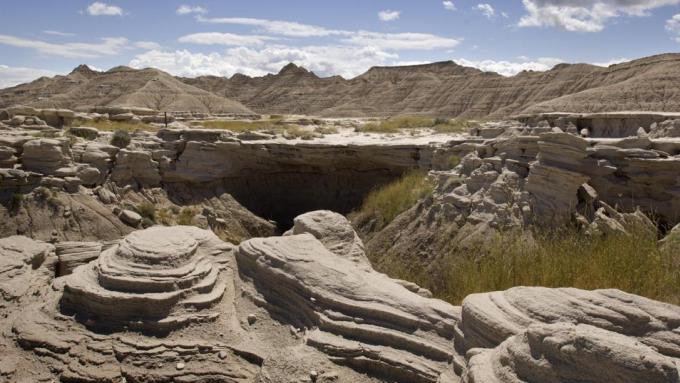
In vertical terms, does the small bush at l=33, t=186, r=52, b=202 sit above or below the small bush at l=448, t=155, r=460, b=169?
below

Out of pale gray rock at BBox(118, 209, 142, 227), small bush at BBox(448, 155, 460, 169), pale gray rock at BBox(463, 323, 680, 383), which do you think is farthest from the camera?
pale gray rock at BBox(118, 209, 142, 227)

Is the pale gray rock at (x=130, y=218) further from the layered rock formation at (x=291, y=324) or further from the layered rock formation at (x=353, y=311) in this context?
the layered rock formation at (x=353, y=311)

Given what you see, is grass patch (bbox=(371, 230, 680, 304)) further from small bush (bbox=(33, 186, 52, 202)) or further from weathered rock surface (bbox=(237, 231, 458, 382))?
small bush (bbox=(33, 186, 52, 202))

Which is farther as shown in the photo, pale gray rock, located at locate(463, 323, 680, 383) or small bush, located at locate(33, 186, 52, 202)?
small bush, located at locate(33, 186, 52, 202)

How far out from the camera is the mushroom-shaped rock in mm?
5004

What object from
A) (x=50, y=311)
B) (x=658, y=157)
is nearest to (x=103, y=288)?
(x=50, y=311)

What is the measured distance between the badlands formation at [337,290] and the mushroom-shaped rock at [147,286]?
19 mm

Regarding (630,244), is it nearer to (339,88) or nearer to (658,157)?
(658,157)

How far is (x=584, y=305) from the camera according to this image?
3477mm

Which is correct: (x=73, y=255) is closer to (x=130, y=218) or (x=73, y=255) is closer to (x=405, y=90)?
(x=130, y=218)

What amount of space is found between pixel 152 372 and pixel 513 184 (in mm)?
7694

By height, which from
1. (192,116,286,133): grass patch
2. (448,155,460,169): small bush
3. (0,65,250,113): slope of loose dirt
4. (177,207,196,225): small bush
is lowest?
(177,207,196,225): small bush

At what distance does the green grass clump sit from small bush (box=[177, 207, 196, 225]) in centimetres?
547

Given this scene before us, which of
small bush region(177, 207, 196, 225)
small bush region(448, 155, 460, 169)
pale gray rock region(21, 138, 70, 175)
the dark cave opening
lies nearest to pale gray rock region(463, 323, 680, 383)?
small bush region(448, 155, 460, 169)
